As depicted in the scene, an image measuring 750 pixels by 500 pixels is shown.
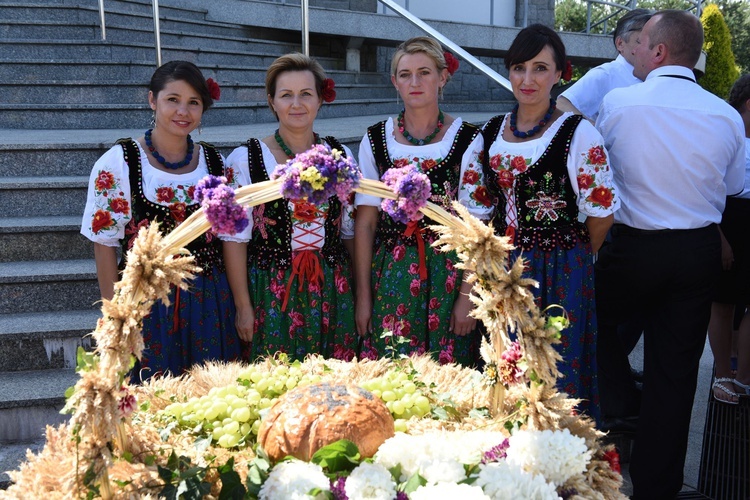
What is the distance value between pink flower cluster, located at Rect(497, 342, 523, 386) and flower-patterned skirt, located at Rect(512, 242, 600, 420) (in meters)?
1.03

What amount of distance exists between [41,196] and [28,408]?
1446 millimetres

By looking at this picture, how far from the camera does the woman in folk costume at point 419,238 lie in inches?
118

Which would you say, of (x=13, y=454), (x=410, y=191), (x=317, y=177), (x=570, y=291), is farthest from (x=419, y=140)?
(x=13, y=454)

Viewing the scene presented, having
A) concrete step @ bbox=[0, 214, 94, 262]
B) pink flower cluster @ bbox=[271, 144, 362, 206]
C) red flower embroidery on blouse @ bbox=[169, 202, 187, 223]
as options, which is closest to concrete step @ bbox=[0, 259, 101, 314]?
concrete step @ bbox=[0, 214, 94, 262]

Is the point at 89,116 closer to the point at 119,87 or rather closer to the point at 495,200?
the point at 119,87

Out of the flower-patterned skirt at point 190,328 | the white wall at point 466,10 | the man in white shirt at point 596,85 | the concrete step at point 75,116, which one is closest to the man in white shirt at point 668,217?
the man in white shirt at point 596,85

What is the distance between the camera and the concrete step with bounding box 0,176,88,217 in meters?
4.02

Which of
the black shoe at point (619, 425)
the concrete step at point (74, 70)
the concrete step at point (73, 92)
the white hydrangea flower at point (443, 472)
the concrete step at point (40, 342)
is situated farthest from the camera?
the concrete step at point (74, 70)

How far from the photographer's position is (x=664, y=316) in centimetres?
303

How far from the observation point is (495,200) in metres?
3.00

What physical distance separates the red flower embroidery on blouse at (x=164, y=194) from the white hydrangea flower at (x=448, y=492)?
171 centimetres

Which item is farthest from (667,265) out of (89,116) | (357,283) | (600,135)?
(89,116)

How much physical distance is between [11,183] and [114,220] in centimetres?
161

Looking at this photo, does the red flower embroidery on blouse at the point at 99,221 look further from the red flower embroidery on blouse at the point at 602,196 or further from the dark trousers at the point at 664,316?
the dark trousers at the point at 664,316
